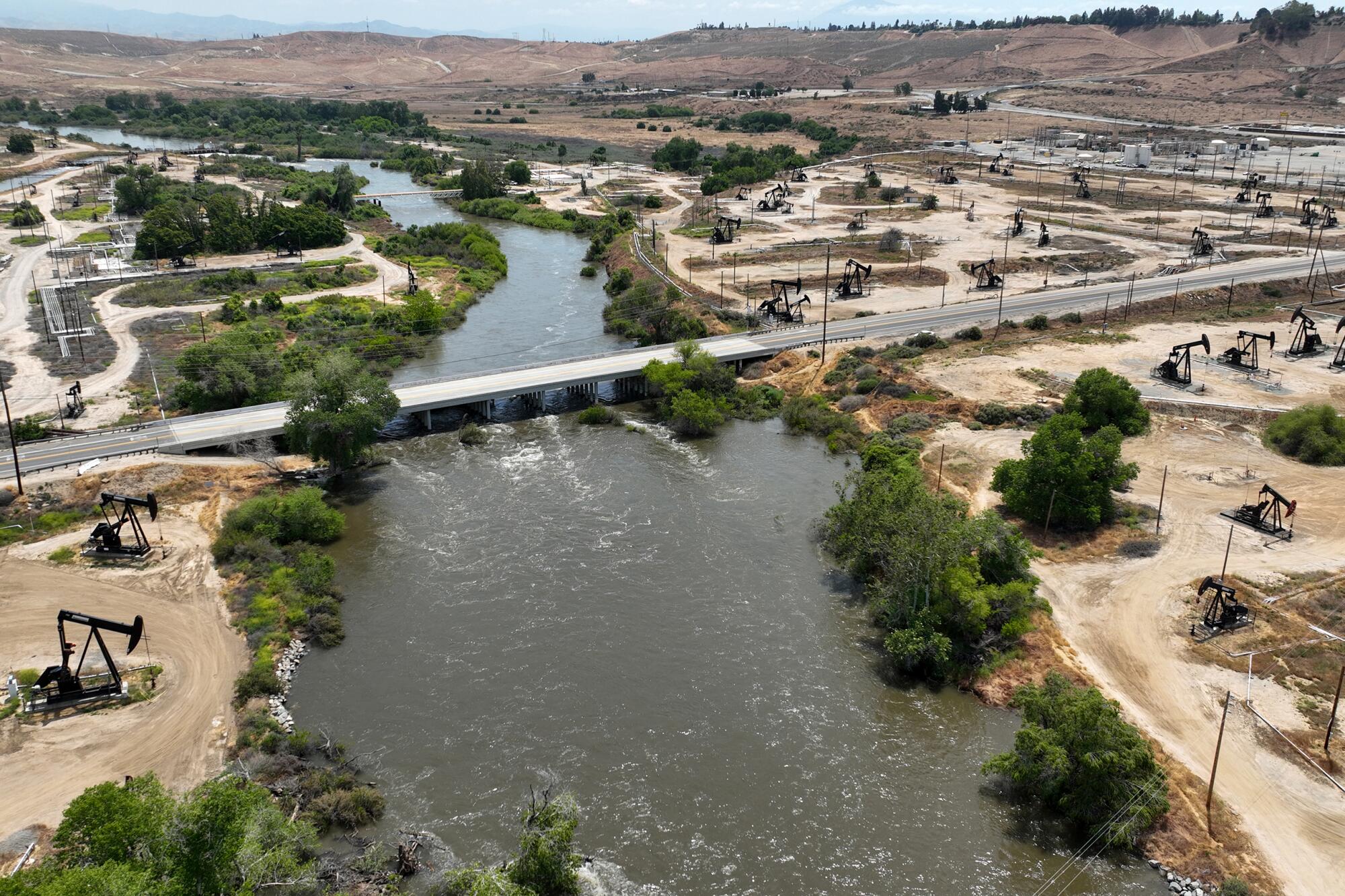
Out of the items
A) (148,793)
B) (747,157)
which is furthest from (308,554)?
(747,157)

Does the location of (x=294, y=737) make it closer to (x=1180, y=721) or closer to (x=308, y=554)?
(x=308, y=554)

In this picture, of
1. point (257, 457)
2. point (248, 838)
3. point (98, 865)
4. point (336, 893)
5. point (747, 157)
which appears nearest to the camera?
point (98, 865)

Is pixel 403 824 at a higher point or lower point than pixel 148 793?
lower

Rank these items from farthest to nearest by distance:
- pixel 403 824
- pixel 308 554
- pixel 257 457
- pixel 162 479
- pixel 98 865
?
pixel 257 457 < pixel 162 479 < pixel 308 554 < pixel 403 824 < pixel 98 865

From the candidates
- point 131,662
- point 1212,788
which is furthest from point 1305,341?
point 131,662

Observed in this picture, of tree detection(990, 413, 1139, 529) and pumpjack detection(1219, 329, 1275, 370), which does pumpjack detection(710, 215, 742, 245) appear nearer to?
pumpjack detection(1219, 329, 1275, 370)

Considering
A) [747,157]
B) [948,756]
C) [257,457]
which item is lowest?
[948,756]

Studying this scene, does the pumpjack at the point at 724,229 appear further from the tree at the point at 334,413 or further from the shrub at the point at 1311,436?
the shrub at the point at 1311,436
